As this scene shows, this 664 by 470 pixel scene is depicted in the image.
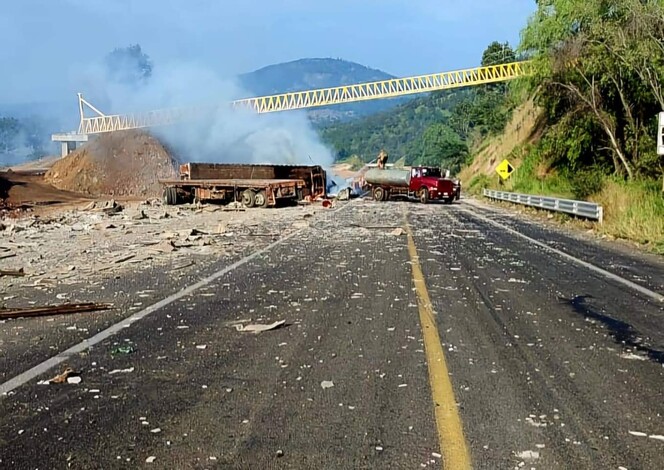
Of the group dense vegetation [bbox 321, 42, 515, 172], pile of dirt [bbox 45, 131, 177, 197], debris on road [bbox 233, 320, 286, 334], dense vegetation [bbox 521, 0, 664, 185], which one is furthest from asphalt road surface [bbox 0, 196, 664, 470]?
dense vegetation [bbox 321, 42, 515, 172]

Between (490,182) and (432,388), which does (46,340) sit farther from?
(490,182)

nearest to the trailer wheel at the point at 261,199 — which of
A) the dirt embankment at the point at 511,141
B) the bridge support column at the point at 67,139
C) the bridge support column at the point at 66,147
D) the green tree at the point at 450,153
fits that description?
the dirt embankment at the point at 511,141

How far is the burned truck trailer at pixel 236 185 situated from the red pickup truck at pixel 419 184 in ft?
19.1

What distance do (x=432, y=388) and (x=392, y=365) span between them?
73 centimetres

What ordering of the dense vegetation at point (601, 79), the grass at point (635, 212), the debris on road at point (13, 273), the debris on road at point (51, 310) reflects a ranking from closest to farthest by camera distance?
the debris on road at point (51, 310)
the debris on road at point (13, 273)
the grass at point (635, 212)
the dense vegetation at point (601, 79)

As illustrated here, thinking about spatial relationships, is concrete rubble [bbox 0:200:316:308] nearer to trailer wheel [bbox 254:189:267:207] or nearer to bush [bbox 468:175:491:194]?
trailer wheel [bbox 254:189:267:207]

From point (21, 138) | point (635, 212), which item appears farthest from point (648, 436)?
point (21, 138)

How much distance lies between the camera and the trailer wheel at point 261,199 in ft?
112

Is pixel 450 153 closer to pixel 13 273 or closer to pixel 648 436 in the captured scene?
pixel 13 273

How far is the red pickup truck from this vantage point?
41031 mm

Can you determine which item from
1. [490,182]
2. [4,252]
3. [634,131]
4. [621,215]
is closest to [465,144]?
[490,182]

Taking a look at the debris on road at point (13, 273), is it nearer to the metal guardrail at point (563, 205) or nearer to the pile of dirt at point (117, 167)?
the metal guardrail at point (563, 205)

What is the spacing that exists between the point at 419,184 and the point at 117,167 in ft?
83.1

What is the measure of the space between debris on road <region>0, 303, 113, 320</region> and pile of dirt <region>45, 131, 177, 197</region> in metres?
42.1
